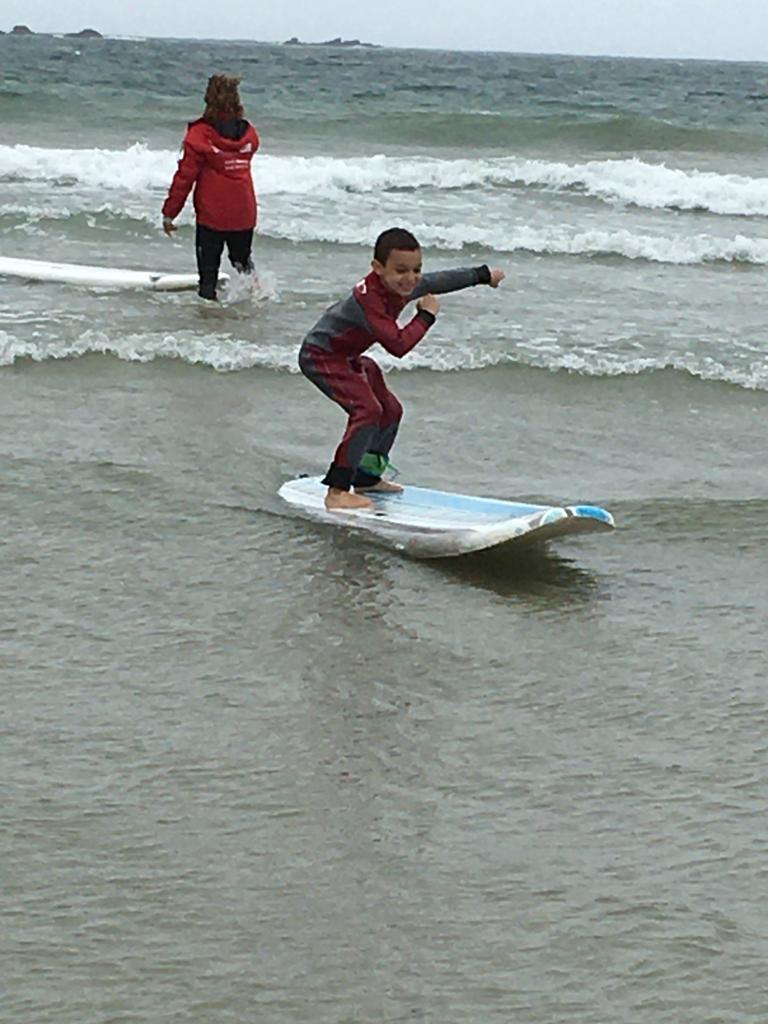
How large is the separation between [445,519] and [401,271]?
36.7 inches

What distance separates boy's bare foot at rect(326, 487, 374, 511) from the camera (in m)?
6.41

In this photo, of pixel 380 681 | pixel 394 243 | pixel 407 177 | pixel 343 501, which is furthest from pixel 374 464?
pixel 407 177

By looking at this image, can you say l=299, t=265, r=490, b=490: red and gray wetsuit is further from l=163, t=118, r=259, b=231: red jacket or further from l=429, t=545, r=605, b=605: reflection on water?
l=163, t=118, r=259, b=231: red jacket

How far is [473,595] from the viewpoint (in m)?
5.68

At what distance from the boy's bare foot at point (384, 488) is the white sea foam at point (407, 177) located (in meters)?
12.2

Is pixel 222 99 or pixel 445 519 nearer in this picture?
pixel 445 519

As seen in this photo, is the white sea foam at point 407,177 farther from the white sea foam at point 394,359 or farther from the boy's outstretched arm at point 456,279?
the boy's outstretched arm at point 456,279

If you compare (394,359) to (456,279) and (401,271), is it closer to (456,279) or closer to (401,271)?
(456,279)

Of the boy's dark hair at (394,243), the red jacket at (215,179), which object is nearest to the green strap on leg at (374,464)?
the boy's dark hair at (394,243)

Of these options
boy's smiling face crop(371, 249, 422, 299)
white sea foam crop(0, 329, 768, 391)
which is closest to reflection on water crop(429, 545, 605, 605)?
boy's smiling face crop(371, 249, 422, 299)

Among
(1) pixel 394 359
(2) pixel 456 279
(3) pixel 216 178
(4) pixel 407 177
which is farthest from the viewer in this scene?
(4) pixel 407 177

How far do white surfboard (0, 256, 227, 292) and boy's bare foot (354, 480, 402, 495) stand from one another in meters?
4.91

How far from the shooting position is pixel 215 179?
11.1m

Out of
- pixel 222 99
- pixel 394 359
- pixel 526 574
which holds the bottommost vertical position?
pixel 526 574
